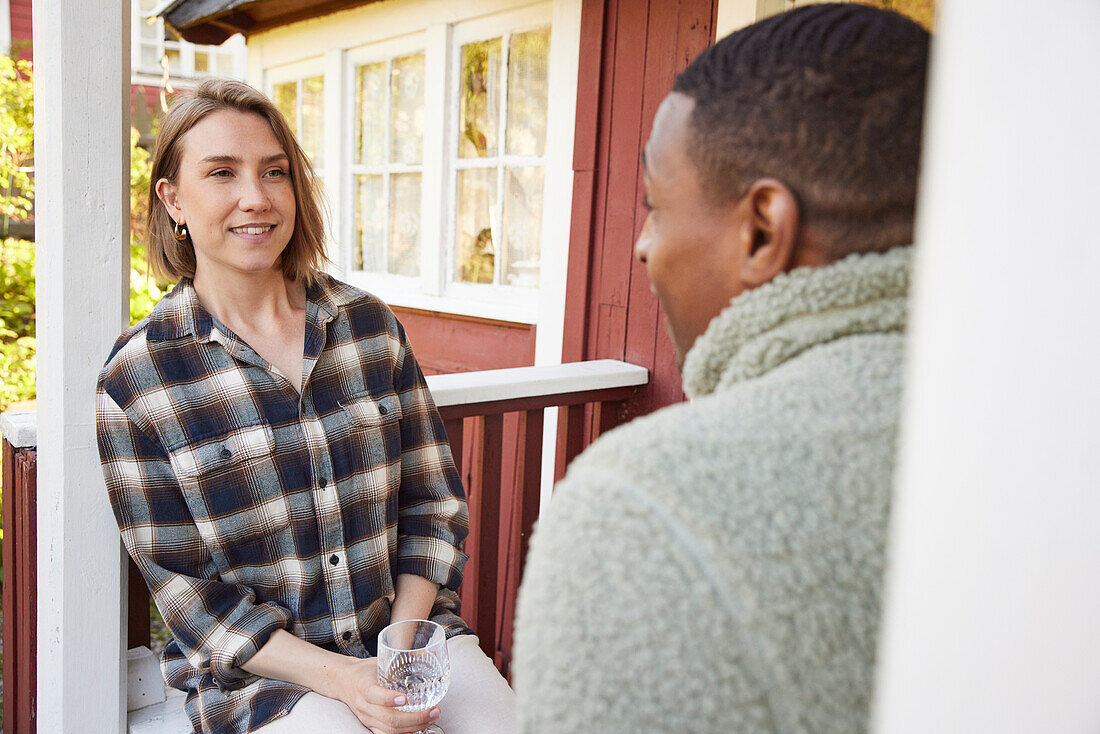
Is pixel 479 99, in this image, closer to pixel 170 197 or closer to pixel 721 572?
pixel 170 197

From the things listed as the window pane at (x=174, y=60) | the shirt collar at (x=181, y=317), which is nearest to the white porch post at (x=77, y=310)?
the shirt collar at (x=181, y=317)

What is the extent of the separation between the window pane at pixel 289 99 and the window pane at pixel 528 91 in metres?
2.11

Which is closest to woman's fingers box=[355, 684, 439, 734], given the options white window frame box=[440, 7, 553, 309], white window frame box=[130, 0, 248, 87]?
white window frame box=[440, 7, 553, 309]

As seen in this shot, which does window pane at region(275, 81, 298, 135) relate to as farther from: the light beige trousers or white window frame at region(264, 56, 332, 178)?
the light beige trousers

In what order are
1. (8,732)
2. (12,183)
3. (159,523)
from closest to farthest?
(159,523) < (8,732) < (12,183)

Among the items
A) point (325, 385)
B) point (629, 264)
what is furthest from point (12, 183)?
point (325, 385)

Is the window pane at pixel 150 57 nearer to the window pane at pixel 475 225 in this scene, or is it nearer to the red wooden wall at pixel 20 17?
the red wooden wall at pixel 20 17

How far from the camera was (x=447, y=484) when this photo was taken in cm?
193

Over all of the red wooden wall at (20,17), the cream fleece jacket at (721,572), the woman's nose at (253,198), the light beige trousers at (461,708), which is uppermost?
the red wooden wall at (20,17)

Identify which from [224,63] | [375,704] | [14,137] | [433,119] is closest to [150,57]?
[224,63]

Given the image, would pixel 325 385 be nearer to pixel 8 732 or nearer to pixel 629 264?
pixel 8 732

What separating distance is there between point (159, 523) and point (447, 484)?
600 millimetres

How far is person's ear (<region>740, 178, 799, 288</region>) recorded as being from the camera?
0.62 metres

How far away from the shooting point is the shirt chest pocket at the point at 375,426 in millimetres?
1761
